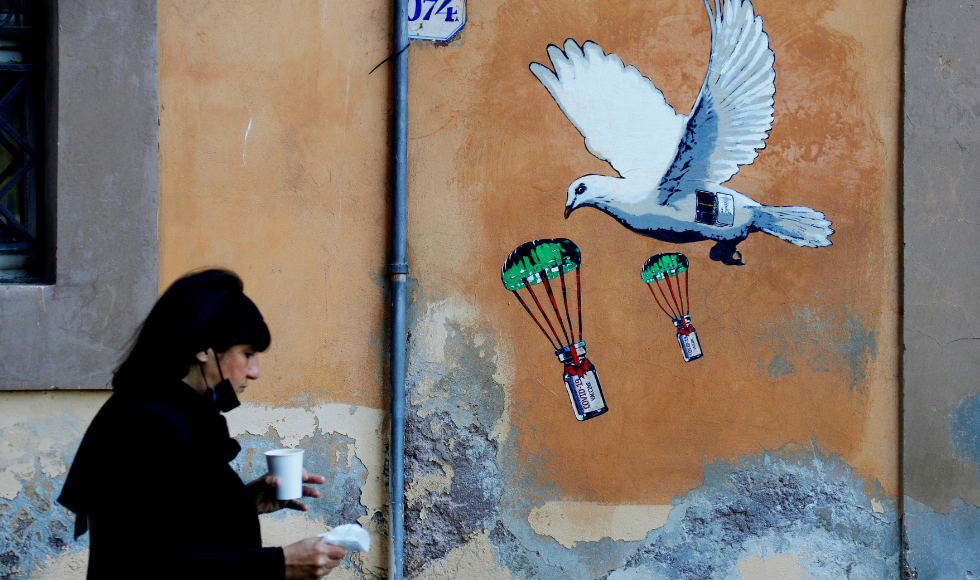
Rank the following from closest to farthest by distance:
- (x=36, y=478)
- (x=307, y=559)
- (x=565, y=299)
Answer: (x=307, y=559) → (x=36, y=478) → (x=565, y=299)

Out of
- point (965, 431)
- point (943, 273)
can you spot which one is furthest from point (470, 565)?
point (943, 273)

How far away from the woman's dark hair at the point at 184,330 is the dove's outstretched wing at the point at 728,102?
238 cm

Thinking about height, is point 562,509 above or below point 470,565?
above

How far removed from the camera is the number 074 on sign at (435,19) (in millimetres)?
3383

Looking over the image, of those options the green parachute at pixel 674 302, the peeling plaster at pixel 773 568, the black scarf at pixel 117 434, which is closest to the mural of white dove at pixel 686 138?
the green parachute at pixel 674 302

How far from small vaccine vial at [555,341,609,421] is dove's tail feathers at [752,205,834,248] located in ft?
3.50

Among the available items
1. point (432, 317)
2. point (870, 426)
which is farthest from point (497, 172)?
point (870, 426)

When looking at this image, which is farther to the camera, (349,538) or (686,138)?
(686,138)

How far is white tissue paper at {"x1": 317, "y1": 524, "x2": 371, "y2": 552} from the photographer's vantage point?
158cm

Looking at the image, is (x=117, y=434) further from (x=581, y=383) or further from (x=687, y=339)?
(x=687, y=339)

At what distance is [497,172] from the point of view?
3.41 meters

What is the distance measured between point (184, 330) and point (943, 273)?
3427 millimetres

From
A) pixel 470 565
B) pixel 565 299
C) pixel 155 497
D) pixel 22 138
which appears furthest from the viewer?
pixel 565 299

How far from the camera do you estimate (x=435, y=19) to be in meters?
3.39
